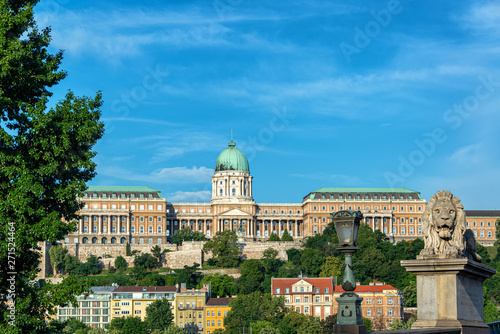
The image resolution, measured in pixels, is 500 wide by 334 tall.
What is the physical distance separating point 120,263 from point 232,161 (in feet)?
135

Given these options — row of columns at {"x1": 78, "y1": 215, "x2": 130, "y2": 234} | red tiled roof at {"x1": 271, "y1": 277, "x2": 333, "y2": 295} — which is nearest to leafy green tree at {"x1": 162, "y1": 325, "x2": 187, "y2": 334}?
red tiled roof at {"x1": 271, "y1": 277, "x2": 333, "y2": 295}

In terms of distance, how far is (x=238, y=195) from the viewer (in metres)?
180

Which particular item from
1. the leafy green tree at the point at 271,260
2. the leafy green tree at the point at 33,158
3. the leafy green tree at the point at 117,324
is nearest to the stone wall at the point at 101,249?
the leafy green tree at the point at 271,260

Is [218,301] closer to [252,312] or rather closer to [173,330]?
[173,330]

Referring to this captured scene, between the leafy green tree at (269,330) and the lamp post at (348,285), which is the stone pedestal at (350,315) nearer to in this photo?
the lamp post at (348,285)

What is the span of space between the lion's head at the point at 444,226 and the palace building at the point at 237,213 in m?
151

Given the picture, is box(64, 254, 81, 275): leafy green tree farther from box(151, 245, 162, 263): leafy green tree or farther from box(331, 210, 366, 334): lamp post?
box(331, 210, 366, 334): lamp post

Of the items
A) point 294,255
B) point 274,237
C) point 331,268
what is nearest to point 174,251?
point 274,237

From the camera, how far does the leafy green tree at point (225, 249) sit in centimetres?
15162

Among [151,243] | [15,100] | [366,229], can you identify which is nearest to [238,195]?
[151,243]

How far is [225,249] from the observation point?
154 m

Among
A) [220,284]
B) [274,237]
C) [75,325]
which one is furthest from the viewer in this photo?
[274,237]

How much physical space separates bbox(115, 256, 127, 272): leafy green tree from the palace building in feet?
42.6

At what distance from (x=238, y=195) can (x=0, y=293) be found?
15931 cm
